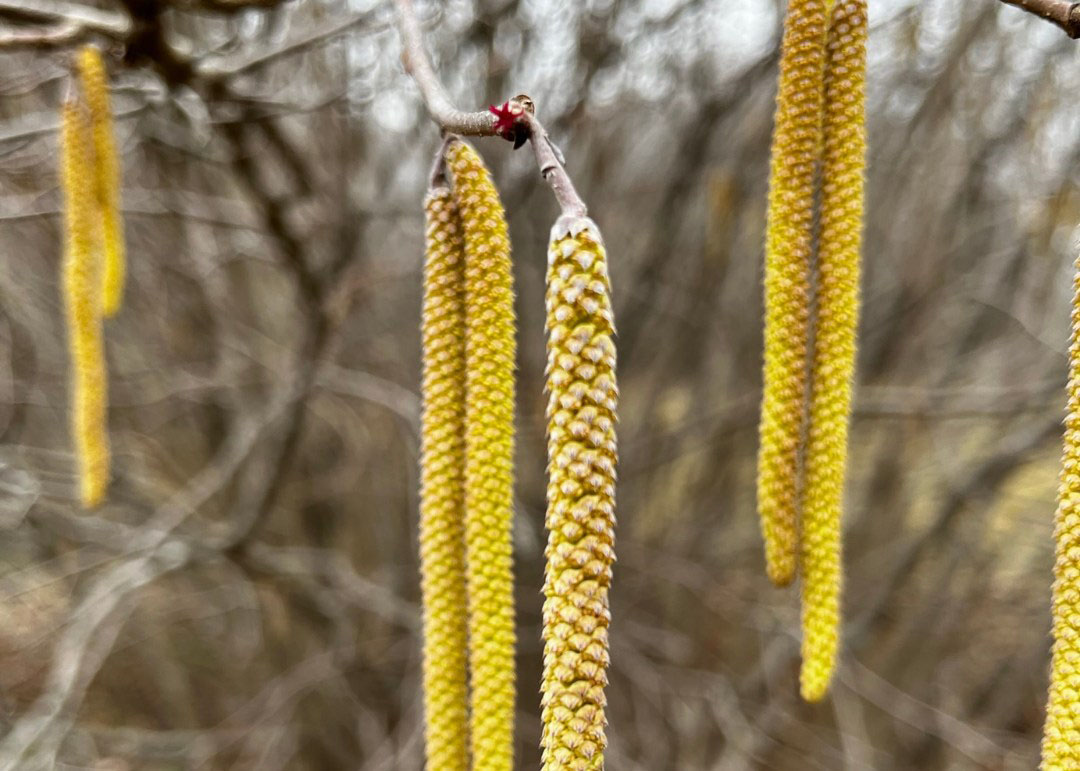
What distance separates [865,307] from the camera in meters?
2.58

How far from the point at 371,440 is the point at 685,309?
1.16 meters

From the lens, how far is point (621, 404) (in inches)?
112

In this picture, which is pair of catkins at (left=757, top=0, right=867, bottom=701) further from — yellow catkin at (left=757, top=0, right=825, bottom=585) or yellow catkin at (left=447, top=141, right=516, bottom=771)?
yellow catkin at (left=447, top=141, right=516, bottom=771)

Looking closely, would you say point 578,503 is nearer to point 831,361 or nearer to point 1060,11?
point 831,361

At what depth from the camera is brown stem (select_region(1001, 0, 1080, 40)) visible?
0.48m

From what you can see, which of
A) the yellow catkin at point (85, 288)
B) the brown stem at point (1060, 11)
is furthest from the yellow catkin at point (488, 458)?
the yellow catkin at point (85, 288)

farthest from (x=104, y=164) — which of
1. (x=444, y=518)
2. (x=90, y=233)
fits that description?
(x=444, y=518)

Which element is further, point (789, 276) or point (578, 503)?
point (789, 276)

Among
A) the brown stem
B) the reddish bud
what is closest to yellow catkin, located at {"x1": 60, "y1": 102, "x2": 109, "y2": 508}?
the reddish bud

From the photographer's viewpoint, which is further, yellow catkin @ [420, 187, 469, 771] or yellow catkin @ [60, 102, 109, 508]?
yellow catkin @ [60, 102, 109, 508]

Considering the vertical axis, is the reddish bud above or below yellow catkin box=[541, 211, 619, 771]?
above

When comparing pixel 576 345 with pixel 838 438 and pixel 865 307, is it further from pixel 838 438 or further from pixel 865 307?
pixel 865 307

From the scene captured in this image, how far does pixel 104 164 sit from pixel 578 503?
78 centimetres

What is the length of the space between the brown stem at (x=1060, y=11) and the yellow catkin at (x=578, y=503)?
12.5 inches
